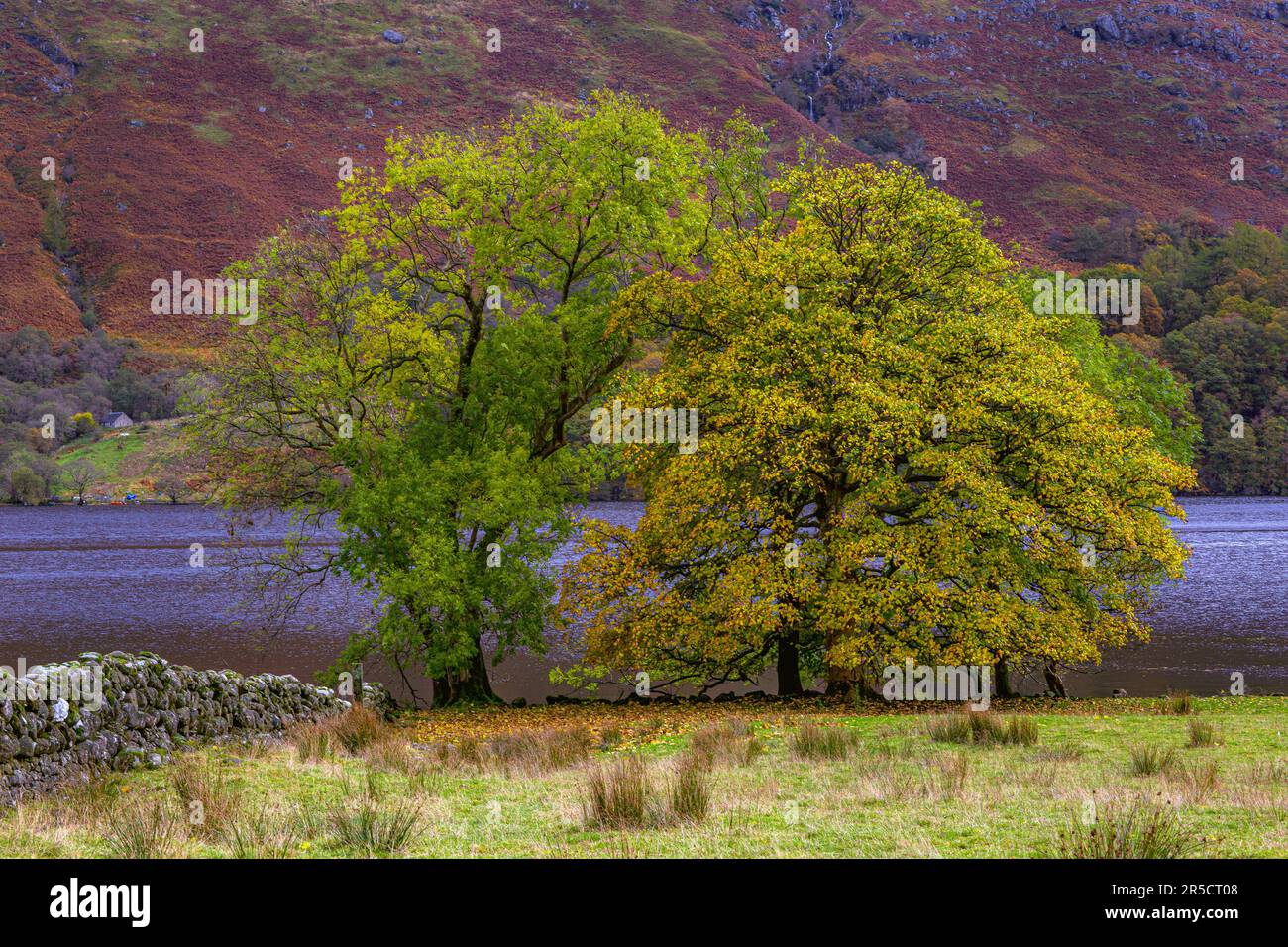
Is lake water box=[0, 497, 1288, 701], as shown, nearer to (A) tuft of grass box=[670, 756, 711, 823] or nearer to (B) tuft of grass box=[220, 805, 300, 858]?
(B) tuft of grass box=[220, 805, 300, 858]

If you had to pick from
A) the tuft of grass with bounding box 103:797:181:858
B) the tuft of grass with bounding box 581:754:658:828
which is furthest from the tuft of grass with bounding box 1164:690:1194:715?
the tuft of grass with bounding box 103:797:181:858

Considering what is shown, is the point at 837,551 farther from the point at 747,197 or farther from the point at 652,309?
the point at 747,197

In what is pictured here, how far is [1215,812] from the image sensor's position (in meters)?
9.30

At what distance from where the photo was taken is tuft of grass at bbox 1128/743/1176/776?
1180 cm

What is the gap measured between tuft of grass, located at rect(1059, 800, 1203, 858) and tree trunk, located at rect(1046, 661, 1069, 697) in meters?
19.3

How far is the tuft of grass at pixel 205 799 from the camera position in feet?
31.0

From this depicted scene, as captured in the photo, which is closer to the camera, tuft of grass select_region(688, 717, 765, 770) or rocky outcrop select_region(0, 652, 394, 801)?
rocky outcrop select_region(0, 652, 394, 801)

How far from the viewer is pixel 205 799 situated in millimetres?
10273

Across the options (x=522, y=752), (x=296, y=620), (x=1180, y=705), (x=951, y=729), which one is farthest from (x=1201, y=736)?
(x=296, y=620)

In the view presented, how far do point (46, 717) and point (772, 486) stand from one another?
1512 centimetres

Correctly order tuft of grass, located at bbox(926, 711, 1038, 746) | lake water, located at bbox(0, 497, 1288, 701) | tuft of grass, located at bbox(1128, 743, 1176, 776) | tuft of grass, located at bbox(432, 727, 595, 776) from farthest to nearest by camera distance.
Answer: lake water, located at bbox(0, 497, 1288, 701)
tuft of grass, located at bbox(926, 711, 1038, 746)
tuft of grass, located at bbox(432, 727, 595, 776)
tuft of grass, located at bbox(1128, 743, 1176, 776)

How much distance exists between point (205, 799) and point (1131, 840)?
8137mm

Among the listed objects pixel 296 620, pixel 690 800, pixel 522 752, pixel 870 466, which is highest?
pixel 870 466

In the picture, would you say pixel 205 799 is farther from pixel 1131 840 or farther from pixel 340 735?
pixel 1131 840
